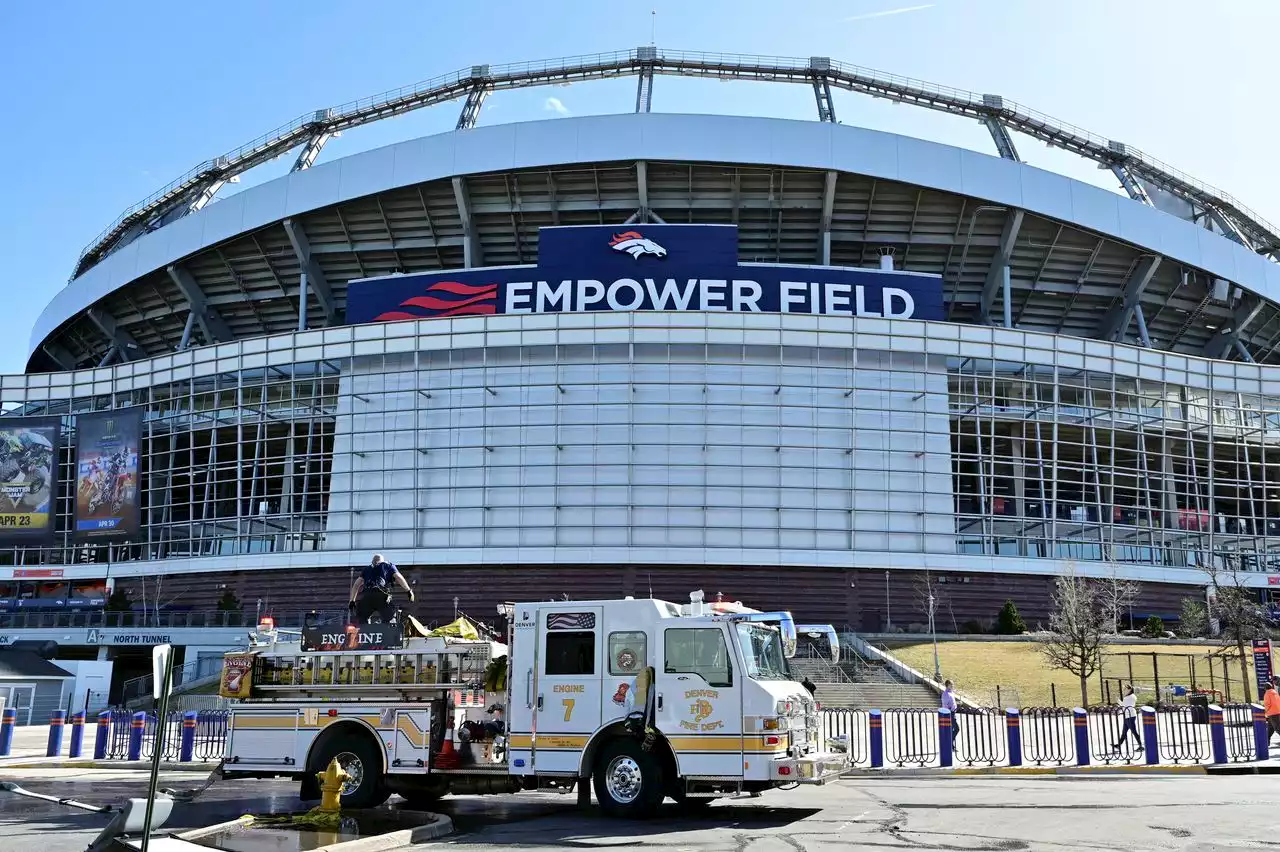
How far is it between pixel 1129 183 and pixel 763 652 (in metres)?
59.1

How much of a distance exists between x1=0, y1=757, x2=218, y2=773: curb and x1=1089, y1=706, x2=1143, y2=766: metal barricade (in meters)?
17.2

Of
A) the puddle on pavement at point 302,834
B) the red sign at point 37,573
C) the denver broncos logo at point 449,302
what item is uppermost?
the denver broncos logo at point 449,302

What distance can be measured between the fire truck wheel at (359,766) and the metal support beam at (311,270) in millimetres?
47406

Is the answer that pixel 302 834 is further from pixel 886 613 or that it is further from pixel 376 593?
pixel 886 613

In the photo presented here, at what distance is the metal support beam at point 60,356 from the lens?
74688 millimetres

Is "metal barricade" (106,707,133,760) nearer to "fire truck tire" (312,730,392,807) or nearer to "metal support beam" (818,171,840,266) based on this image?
"fire truck tire" (312,730,392,807)

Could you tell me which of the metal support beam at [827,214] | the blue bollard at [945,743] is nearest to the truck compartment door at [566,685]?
the blue bollard at [945,743]

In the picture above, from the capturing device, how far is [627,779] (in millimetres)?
13555

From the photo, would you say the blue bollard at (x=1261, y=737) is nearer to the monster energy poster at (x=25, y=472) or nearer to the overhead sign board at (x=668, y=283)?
the overhead sign board at (x=668, y=283)

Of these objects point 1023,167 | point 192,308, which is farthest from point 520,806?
point 192,308

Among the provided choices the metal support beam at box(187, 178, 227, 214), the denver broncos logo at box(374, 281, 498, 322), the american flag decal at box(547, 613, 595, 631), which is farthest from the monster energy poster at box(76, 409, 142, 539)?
the american flag decal at box(547, 613, 595, 631)

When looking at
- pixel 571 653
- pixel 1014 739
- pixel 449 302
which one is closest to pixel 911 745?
pixel 1014 739

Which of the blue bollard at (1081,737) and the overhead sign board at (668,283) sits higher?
the overhead sign board at (668,283)

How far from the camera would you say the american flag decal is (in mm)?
14219
